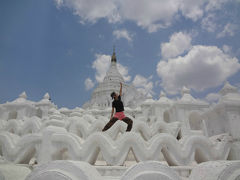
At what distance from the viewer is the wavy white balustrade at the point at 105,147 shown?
11.7 ft

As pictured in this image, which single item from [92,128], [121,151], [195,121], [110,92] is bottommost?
[121,151]

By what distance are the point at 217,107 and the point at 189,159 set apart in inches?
199

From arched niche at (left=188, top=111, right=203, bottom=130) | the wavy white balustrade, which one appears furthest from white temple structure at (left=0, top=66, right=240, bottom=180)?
arched niche at (left=188, top=111, right=203, bottom=130)

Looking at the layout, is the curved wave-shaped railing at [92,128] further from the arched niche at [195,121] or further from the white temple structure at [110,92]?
the white temple structure at [110,92]

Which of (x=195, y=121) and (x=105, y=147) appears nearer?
(x=105, y=147)

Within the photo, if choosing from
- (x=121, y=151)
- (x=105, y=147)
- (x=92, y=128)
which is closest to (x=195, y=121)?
(x=92, y=128)

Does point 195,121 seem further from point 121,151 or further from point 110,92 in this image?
point 110,92

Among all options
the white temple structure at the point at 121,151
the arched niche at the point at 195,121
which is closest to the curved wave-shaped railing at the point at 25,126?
the white temple structure at the point at 121,151

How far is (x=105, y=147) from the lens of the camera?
3.59 meters

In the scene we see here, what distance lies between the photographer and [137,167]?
1.69 m

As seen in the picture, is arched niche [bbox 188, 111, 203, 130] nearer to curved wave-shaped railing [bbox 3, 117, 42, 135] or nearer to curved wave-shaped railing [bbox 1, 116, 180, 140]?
curved wave-shaped railing [bbox 1, 116, 180, 140]

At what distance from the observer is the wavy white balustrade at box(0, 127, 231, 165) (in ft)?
11.7

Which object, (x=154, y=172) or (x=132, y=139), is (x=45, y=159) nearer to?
(x=132, y=139)

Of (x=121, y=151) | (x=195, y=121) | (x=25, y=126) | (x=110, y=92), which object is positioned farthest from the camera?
(x=110, y=92)
